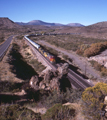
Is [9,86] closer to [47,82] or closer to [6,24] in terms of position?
[47,82]

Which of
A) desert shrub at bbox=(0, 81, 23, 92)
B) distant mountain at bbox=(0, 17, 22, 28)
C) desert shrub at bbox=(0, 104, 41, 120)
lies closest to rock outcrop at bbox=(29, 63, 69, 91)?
desert shrub at bbox=(0, 81, 23, 92)

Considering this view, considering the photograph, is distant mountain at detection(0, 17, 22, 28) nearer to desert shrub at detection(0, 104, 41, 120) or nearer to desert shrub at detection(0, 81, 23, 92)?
desert shrub at detection(0, 81, 23, 92)

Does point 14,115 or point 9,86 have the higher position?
point 14,115

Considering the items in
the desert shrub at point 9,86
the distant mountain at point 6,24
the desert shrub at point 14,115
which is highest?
the distant mountain at point 6,24

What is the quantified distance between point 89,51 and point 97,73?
36.3 ft

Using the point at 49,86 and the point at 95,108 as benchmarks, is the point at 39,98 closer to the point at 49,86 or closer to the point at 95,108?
the point at 49,86

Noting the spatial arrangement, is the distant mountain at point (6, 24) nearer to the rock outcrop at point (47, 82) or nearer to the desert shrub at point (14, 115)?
the rock outcrop at point (47, 82)

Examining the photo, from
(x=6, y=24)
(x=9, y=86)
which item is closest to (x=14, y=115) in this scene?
(x=9, y=86)

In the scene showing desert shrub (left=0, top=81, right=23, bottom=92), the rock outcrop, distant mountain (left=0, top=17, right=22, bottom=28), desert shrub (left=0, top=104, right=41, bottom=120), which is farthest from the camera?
distant mountain (left=0, top=17, right=22, bottom=28)

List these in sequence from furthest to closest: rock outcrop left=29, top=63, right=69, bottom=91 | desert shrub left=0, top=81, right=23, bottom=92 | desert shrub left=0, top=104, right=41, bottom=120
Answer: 1. rock outcrop left=29, top=63, right=69, bottom=91
2. desert shrub left=0, top=81, right=23, bottom=92
3. desert shrub left=0, top=104, right=41, bottom=120

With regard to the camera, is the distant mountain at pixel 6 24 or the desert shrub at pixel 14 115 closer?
the desert shrub at pixel 14 115

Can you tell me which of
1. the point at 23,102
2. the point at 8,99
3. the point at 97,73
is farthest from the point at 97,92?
the point at 97,73

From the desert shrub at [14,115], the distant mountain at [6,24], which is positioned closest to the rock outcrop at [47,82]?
the desert shrub at [14,115]

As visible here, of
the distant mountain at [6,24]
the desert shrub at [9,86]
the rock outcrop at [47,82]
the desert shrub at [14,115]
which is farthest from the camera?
the distant mountain at [6,24]
